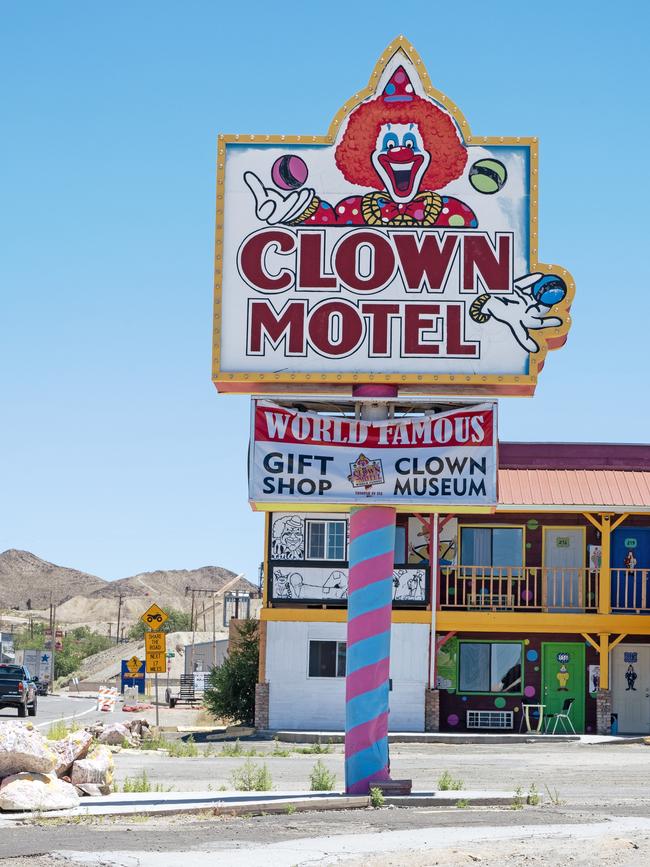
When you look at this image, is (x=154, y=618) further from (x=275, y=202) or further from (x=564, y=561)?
(x=275, y=202)

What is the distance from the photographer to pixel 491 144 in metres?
17.4

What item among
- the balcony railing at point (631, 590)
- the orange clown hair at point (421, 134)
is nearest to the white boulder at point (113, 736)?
the orange clown hair at point (421, 134)

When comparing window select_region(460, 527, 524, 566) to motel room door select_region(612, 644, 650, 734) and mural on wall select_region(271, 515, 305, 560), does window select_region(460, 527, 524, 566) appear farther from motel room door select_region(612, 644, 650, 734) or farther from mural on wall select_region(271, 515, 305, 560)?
mural on wall select_region(271, 515, 305, 560)

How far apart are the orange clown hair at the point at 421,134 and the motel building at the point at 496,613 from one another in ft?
55.2

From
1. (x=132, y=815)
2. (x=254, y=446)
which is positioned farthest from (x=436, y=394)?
(x=132, y=815)

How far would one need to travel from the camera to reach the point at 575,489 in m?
34.1

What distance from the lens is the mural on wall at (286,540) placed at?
34344 mm

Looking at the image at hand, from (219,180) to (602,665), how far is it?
20.1 metres

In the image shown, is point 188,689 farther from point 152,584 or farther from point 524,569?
point 152,584

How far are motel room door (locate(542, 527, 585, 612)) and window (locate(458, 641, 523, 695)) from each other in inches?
63.2

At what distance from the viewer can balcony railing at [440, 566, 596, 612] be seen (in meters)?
34.0

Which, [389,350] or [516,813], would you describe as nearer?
[516,813]

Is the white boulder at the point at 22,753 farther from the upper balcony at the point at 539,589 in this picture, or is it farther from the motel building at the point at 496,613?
the upper balcony at the point at 539,589

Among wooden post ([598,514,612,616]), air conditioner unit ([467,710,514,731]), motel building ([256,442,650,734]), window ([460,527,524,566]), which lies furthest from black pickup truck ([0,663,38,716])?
wooden post ([598,514,612,616])
